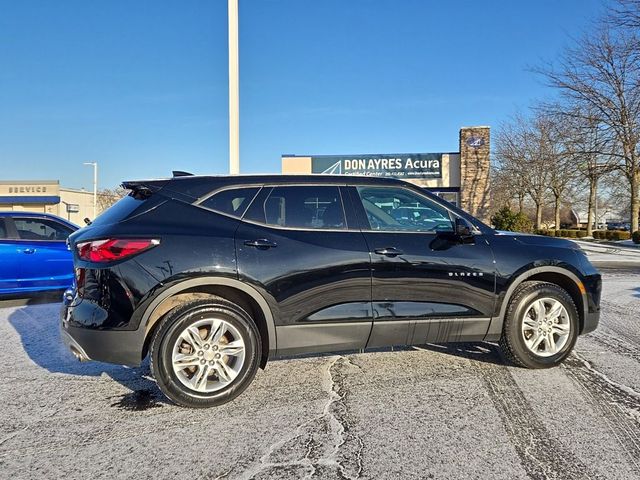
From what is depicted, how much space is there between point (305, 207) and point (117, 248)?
1.46 meters

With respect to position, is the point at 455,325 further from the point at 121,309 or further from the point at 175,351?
the point at 121,309

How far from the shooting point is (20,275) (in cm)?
699

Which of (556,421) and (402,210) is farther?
(402,210)

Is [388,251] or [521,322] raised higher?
[388,251]

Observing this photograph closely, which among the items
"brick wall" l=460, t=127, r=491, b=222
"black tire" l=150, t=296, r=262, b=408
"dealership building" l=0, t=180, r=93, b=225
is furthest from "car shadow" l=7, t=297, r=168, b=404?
"dealership building" l=0, t=180, r=93, b=225

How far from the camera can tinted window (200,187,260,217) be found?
3.52 m

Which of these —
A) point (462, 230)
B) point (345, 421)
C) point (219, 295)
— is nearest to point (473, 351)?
point (462, 230)

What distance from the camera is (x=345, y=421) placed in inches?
121

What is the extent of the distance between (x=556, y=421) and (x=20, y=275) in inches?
293

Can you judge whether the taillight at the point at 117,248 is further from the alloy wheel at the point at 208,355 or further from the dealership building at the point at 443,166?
the dealership building at the point at 443,166

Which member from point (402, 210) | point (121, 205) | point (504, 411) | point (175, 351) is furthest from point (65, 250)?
point (504, 411)

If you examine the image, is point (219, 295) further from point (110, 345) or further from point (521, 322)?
point (521, 322)

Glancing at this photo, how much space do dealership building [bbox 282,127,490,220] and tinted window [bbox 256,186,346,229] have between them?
16961mm

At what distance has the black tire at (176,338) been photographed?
321 cm
